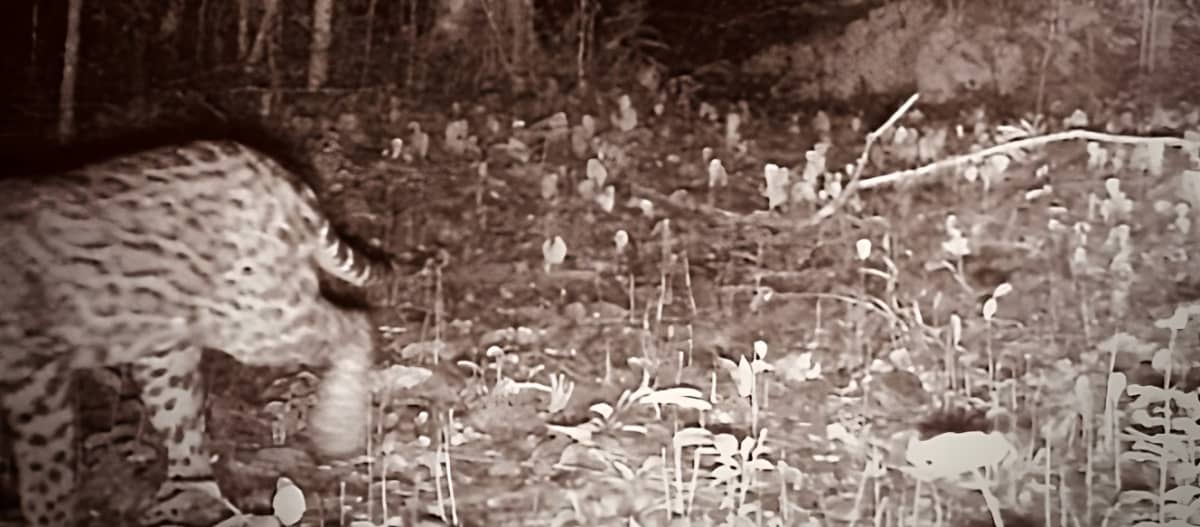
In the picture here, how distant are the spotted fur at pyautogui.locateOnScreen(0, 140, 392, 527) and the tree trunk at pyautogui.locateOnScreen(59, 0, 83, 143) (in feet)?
0.17

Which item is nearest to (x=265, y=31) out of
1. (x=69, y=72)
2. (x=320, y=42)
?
(x=320, y=42)

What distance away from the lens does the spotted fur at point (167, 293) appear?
124 cm

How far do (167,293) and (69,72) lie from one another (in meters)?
0.25

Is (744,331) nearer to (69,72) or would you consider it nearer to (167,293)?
(167,293)

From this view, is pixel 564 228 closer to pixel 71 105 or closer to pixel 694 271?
pixel 694 271

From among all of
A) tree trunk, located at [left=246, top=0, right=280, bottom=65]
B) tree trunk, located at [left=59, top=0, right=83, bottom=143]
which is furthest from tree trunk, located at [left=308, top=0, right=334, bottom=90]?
tree trunk, located at [left=59, top=0, right=83, bottom=143]

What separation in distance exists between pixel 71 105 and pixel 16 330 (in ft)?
0.78

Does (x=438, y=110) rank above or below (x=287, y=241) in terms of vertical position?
above

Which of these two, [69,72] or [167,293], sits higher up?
[69,72]

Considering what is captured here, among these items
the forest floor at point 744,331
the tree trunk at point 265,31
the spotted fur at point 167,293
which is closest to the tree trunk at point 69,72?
the spotted fur at point 167,293

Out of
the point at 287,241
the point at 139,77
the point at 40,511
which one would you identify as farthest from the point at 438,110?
the point at 40,511

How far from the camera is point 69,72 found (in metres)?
1.27

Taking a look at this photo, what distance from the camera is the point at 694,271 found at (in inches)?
51.8

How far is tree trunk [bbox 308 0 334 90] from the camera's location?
51.1 inches
